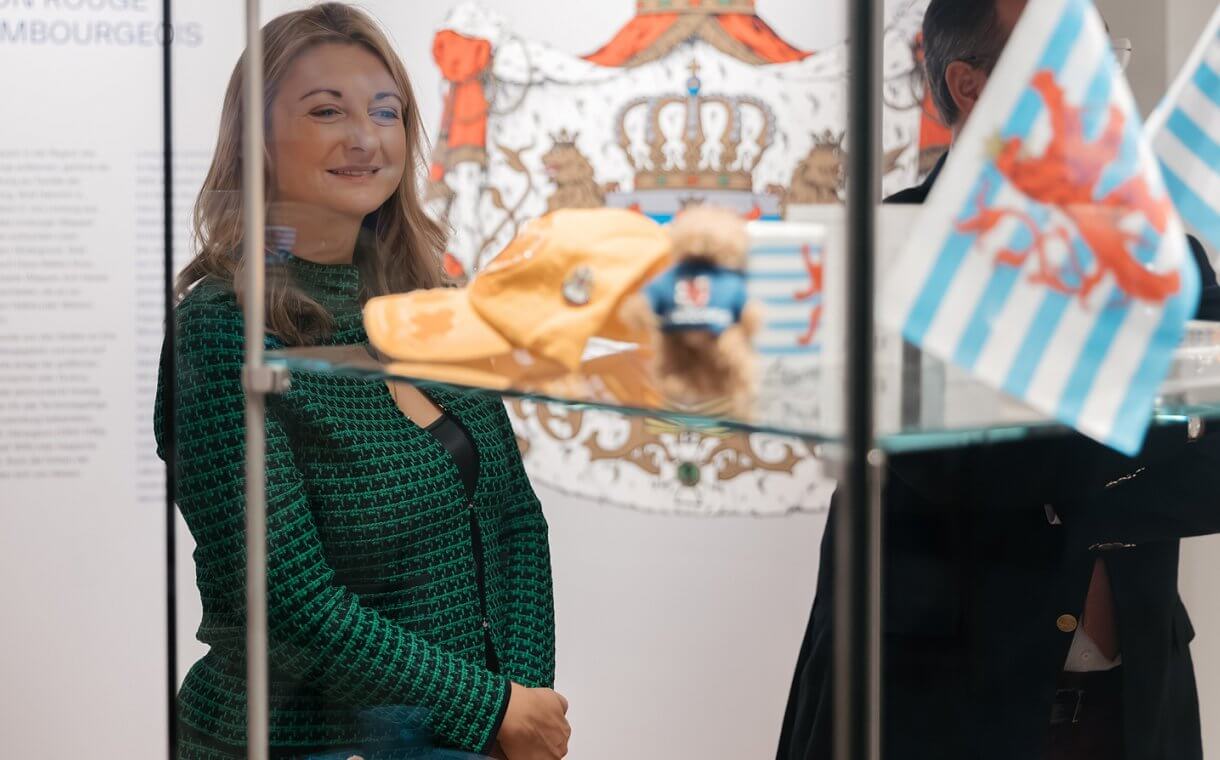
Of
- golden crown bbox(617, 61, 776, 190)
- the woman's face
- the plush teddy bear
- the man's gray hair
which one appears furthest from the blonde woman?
the man's gray hair

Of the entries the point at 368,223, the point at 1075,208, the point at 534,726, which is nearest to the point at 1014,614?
the point at 534,726

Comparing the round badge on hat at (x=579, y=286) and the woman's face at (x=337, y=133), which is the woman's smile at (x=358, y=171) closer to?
the woman's face at (x=337, y=133)

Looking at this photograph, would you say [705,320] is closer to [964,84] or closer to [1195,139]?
[964,84]

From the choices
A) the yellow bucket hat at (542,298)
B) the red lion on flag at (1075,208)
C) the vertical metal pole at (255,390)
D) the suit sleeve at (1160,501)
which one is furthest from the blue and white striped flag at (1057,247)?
the vertical metal pole at (255,390)

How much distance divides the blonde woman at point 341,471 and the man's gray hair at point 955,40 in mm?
379

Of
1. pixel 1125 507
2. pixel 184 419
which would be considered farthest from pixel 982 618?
pixel 184 419

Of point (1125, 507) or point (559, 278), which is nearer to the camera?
point (559, 278)

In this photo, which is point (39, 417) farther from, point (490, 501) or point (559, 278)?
point (559, 278)

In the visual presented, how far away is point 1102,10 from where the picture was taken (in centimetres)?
86

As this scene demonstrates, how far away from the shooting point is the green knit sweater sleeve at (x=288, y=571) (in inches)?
37.4

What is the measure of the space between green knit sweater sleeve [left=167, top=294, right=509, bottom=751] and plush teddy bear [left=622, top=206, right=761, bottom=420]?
388 millimetres

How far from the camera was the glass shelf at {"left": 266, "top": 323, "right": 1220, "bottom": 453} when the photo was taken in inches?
23.1

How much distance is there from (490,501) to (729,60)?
0.44 m

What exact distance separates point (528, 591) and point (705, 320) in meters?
0.57
